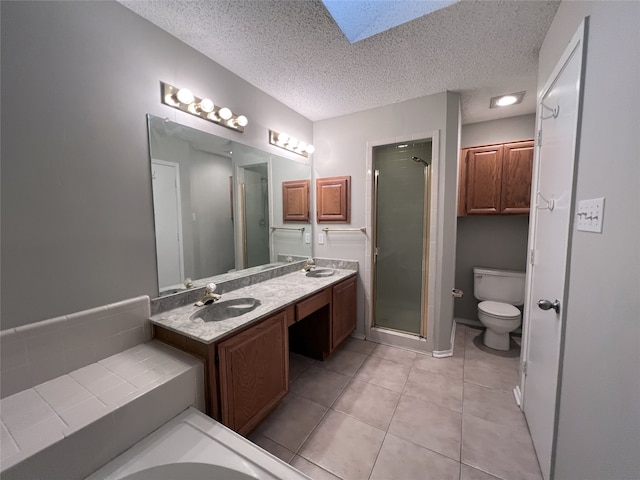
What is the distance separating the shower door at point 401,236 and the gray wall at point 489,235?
839mm

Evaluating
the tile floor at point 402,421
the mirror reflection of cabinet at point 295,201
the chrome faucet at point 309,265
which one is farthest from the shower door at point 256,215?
the tile floor at point 402,421

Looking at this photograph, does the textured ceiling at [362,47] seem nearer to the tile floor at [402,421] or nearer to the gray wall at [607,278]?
the gray wall at [607,278]

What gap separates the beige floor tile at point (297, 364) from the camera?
2141mm

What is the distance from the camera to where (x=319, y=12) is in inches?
52.8

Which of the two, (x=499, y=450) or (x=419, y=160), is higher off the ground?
(x=419, y=160)

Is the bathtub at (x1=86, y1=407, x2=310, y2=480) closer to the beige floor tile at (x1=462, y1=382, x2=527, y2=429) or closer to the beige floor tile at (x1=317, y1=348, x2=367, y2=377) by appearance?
the beige floor tile at (x1=317, y1=348, x2=367, y2=377)

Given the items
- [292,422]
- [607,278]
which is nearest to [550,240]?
[607,278]

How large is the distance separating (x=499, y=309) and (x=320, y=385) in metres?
1.96

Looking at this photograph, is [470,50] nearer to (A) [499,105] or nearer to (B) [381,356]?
(A) [499,105]

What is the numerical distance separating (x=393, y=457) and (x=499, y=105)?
313 cm

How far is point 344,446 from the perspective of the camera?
57.5 inches

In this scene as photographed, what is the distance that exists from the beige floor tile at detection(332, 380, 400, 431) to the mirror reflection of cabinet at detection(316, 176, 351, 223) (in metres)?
1.59

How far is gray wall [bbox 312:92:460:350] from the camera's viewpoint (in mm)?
2234

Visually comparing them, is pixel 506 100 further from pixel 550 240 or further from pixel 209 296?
pixel 209 296
